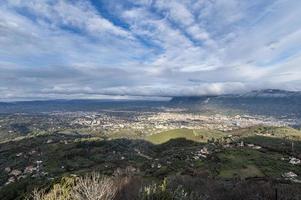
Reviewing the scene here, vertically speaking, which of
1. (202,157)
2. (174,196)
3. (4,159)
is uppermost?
(174,196)

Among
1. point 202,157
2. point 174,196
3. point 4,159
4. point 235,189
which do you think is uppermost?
point 174,196

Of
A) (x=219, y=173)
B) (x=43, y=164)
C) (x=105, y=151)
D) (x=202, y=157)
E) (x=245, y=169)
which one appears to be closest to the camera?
(x=219, y=173)

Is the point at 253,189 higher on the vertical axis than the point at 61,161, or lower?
higher

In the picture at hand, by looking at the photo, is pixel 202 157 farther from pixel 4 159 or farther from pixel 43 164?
pixel 4 159

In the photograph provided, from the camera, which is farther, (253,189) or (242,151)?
(242,151)

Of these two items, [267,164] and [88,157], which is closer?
[267,164]

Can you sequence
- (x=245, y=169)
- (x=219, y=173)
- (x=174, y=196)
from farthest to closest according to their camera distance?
(x=245, y=169), (x=219, y=173), (x=174, y=196)

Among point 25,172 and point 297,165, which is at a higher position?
point 297,165

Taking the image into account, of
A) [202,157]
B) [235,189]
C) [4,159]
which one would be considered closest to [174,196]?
[235,189]

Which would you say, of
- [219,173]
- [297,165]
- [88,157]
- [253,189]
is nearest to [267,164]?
[297,165]

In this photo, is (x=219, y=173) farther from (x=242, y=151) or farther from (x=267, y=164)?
(x=242, y=151)
